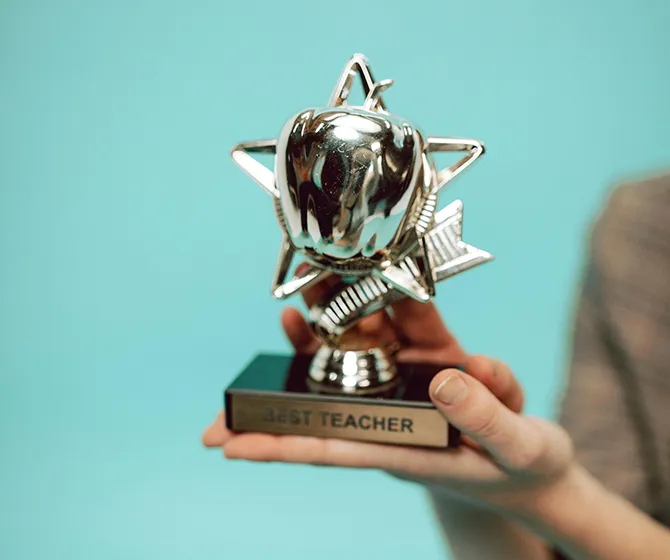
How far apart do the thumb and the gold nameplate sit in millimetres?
87

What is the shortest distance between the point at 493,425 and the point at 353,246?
0.33 metres

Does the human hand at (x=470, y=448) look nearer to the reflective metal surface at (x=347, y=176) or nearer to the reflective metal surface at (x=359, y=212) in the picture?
the reflective metal surface at (x=359, y=212)

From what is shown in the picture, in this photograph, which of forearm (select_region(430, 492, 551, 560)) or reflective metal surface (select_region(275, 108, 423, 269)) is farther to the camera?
forearm (select_region(430, 492, 551, 560))

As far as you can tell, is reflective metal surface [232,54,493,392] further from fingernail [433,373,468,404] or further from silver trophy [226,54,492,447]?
fingernail [433,373,468,404]

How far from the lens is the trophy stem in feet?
4.19

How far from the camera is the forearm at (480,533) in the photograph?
1355 mm

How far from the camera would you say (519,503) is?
4.01 feet

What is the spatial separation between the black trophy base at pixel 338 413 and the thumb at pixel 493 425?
0.09m

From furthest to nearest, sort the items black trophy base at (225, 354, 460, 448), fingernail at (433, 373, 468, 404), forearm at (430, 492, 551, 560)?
forearm at (430, 492, 551, 560) < black trophy base at (225, 354, 460, 448) < fingernail at (433, 373, 468, 404)

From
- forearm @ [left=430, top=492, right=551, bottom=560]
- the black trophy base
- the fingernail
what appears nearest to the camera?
the fingernail

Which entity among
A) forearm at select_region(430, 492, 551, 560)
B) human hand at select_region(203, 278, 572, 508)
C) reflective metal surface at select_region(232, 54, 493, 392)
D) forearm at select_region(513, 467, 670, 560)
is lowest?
forearm at select_region(430, 492, 551, 560)

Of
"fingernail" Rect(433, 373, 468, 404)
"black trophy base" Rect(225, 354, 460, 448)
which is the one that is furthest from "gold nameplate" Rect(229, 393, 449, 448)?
"fingernail" Rect(433, 373, 468, 404)

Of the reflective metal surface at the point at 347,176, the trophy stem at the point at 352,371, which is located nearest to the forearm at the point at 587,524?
the trophy stem at the point at 352,371

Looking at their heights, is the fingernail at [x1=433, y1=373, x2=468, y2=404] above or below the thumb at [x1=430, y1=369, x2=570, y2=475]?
above
